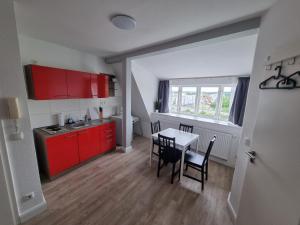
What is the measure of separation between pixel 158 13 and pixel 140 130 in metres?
3.86

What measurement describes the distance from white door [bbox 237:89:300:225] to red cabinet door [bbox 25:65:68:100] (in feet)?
9.85

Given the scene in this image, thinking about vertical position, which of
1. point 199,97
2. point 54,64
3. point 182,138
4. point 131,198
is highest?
point 54,64

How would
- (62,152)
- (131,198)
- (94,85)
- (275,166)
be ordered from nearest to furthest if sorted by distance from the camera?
1. (275,166)
2. (131,198)
3. (62,152)
4. (94,85)

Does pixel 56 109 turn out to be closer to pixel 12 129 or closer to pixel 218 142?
pixel 12 129

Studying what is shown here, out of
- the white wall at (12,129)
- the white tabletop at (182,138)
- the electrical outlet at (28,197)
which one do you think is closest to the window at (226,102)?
the white tabletop at (182,138)

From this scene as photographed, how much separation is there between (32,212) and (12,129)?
1.12 m

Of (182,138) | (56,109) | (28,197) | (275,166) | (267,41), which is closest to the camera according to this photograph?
(275,166)

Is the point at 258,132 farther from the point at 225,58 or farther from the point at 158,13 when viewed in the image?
the point at 225,58

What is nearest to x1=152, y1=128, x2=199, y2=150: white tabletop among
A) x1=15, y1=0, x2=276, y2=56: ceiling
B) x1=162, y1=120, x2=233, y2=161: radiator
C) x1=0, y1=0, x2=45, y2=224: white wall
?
x1=162, y1=120, x2=233, y2=161: radiator

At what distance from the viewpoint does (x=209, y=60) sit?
2.63 m

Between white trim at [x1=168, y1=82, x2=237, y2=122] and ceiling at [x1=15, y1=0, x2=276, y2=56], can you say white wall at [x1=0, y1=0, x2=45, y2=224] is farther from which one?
white trim at [x1=168, y1=82, x2=237, y2=122]

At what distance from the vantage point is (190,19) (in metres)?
1.53

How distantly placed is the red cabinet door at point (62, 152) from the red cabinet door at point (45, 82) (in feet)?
2.53

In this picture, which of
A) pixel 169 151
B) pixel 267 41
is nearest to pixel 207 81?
pixel 267 41
